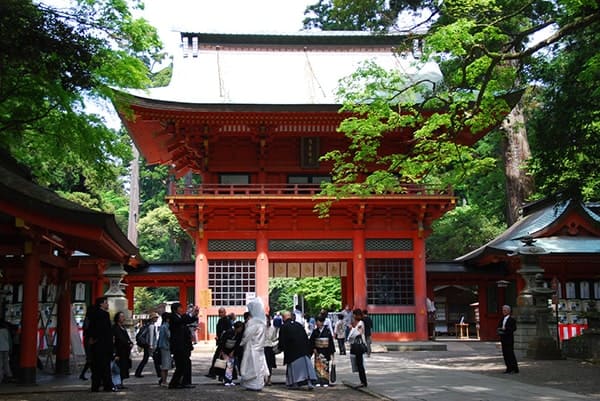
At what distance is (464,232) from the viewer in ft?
124

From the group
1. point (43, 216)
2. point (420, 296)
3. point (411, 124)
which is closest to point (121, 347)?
point (43, 216)

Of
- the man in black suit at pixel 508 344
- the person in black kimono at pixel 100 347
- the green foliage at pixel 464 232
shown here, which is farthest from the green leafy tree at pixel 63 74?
the green foliage at pixel 464 232

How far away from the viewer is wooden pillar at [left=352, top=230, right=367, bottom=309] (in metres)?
24.8

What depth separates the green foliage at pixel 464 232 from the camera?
3759 cm

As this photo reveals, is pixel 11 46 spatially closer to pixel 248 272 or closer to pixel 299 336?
pixel 299 336

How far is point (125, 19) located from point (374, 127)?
7007mm

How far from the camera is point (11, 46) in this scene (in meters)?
11.4

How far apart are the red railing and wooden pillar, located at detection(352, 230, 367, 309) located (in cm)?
221

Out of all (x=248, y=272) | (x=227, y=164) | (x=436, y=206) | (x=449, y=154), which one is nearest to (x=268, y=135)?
(x=227, y=164)

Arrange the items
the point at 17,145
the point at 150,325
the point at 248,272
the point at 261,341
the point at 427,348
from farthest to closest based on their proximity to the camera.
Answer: the point at 248,272, the point at 427,348, the point at 17,145, the point at 150,325, the point at 261,341

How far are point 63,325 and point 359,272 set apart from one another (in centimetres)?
1246

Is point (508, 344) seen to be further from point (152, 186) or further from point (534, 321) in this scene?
point (152, 186)

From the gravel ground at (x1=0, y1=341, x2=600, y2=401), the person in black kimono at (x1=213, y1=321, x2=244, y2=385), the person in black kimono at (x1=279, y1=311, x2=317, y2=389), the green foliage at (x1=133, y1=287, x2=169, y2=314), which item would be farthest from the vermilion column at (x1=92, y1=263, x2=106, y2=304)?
the green foliage at (x1=133, y1=287, x2=169, y2=314)

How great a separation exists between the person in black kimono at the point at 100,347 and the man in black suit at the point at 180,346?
1.08m
